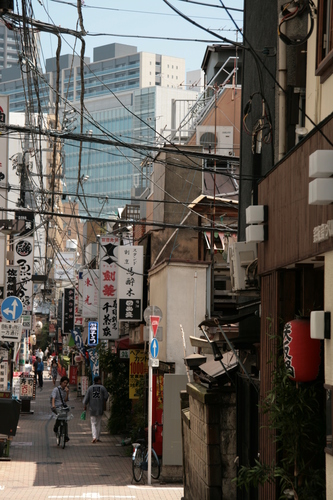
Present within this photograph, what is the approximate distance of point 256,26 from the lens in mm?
14828

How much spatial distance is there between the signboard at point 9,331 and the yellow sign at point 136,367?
13.3ft

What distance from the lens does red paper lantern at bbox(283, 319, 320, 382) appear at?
8.33 m

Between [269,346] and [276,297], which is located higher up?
[276,297]

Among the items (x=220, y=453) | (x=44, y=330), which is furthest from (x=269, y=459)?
(x=44, y=330)

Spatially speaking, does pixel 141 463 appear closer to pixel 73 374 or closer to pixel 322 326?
pixel 322 326

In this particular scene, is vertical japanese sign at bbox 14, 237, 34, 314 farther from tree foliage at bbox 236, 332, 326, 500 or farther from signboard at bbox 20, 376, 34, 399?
tree foliage at bbox 236, 332, 326, 500

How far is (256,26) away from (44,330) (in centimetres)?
9195

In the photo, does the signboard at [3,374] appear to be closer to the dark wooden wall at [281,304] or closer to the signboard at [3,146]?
the signboard at [3,146]

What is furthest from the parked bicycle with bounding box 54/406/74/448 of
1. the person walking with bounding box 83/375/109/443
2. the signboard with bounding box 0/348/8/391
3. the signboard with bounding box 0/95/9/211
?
the signboard with bounding box 0/95/9/211

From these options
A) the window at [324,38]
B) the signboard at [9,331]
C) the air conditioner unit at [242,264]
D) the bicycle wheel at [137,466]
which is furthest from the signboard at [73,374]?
the window at [324,38]

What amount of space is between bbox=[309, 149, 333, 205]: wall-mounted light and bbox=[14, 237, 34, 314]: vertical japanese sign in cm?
2524

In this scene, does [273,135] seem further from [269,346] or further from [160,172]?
[160,172]

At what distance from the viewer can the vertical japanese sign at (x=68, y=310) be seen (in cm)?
5053

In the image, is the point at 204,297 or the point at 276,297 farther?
the point at 204,297
